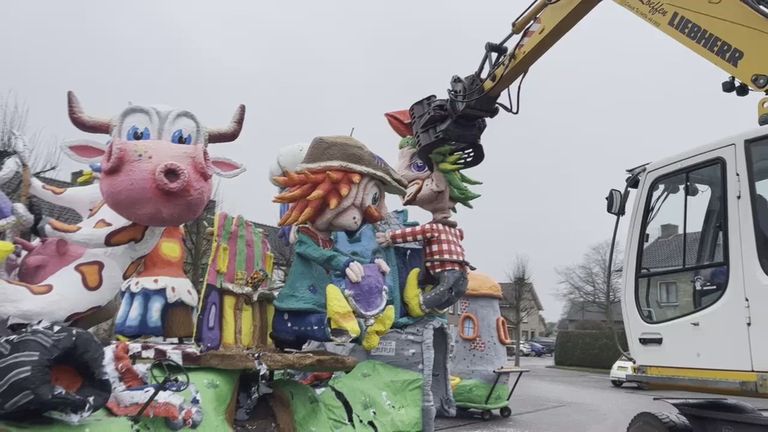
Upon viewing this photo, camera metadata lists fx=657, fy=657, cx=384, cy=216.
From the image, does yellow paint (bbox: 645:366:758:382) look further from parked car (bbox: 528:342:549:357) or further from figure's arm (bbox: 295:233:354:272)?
parked car (bbox: 528:342:549:357)

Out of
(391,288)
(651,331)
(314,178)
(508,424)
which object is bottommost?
(508,424)

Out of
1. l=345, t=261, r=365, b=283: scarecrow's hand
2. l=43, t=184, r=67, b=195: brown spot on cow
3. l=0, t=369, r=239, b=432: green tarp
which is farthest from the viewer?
l=345, t=261, r=365, b=283: scarecrow's hand

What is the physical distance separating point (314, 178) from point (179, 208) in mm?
1560

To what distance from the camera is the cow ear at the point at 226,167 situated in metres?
4.58

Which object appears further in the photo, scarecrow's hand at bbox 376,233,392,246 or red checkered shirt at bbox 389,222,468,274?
red checkered shirt at bbox 389,222,468,274

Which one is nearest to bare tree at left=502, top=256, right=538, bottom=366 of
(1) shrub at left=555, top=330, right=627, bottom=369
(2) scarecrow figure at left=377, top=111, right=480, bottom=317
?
(1) shrub at left=555, top=330, right=627, bottom=369

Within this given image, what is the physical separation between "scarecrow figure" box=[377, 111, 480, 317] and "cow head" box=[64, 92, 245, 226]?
122 inches

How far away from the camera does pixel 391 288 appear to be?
22.8 feet

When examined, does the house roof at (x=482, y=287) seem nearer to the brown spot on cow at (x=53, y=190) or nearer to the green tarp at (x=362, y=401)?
the green tarp at (x=362, y=401)

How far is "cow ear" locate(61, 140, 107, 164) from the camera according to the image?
14.4 feet

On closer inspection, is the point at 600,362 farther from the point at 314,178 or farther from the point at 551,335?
the point at 551,335

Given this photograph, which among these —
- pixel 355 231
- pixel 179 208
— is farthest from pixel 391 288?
pixel 179 208

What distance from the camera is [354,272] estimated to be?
17.3ft

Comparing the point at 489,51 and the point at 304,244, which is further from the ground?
the point at 489,51
